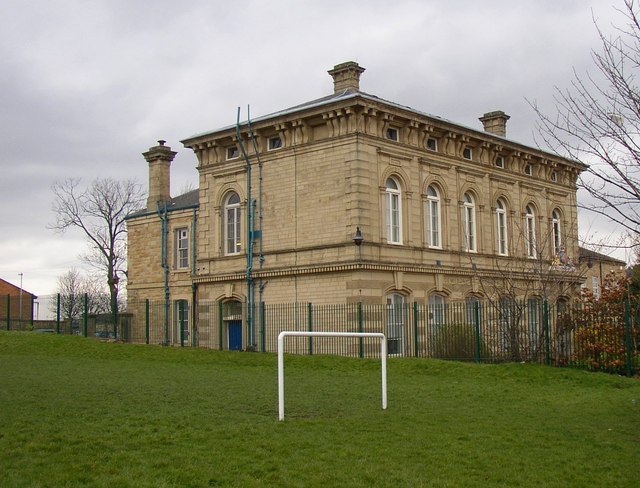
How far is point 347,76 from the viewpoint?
3206 cm

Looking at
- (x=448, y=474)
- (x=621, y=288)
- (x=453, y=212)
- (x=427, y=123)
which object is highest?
(x=427, y=123)

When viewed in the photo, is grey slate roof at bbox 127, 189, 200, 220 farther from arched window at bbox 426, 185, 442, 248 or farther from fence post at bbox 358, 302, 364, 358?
fence post at bbox 358, 302, 364, 358

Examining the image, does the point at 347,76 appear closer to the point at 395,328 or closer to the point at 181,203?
the point at 395,328

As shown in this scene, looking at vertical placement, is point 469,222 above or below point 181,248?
above

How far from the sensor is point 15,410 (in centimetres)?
1255

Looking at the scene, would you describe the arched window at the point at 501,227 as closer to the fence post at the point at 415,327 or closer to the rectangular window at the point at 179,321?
the fence post at the point at 415,327

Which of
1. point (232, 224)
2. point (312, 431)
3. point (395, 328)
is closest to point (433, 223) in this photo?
point (395, 328)

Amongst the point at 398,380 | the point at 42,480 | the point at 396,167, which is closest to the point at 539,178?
the point at 396,167

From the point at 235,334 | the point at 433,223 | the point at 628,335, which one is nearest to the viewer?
the point at 628,335

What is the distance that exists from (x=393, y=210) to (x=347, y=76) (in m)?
5.70

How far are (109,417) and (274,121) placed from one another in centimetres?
2021

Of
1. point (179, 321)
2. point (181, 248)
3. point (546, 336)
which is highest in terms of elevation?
point (181, 248)

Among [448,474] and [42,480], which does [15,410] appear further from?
[448,474]

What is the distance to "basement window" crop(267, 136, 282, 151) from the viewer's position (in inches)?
1246
